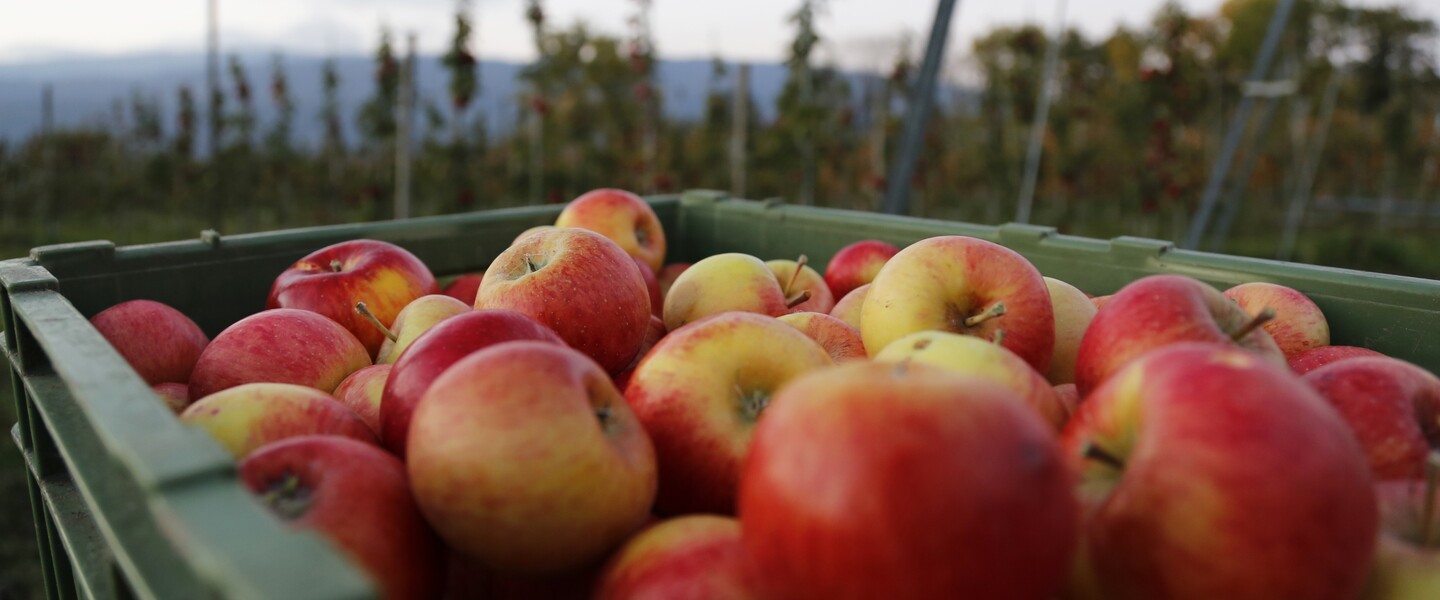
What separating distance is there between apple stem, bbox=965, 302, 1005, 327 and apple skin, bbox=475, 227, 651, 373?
529mm

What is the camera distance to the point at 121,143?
509 inches

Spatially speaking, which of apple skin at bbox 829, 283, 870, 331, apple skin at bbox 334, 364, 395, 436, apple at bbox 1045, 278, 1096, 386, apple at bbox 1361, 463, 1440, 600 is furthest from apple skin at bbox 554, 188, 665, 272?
apple at bbox 1361, 463, 1440, 600

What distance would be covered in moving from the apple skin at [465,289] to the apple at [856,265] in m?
0.80

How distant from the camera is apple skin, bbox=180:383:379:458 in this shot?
3.76ft

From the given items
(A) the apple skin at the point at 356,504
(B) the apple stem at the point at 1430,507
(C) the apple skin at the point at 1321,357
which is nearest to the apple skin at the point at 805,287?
(C) the apple skin at the point at 1321,357

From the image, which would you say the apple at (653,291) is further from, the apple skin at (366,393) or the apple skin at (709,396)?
the apple skin at (709,396)

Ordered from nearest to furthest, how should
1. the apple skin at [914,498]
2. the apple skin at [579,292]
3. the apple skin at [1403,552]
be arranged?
1. the apple skin at [914,498]
2. the apple skin at [1403,552]
3. the apple skin at [579,292]

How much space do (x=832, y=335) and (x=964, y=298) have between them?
227 mm

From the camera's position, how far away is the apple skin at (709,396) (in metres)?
1.15

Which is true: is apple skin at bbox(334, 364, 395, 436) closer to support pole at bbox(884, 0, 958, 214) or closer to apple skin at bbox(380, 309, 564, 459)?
apple skin at bbox(380, 309, 564, 459)

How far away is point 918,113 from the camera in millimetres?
3529

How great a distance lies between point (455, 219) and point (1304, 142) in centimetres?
1492

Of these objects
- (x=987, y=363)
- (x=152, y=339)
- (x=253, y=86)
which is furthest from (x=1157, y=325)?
(x=253, y=86)

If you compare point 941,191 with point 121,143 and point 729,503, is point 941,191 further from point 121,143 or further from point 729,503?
point 729,503
